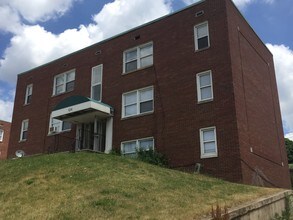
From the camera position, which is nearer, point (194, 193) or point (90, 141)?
point (194, 193)

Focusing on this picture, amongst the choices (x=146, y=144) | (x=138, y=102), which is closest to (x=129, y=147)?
(x=146, y=144)

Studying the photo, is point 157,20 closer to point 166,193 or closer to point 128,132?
point 128,132

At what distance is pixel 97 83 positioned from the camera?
24.5 meters

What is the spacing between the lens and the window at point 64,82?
26.4 metres

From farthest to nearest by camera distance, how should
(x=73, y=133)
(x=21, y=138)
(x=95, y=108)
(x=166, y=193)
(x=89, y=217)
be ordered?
(x=21, y=138) → (x=73, y=133) → (x=95, y=108) → (x=166, y=193) → (x=89, y=217)

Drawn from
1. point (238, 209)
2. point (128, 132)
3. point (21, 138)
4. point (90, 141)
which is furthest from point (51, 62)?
point (238, 209)

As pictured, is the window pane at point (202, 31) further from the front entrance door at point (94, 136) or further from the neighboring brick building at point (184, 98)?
the front entrance door at point (94, 136)

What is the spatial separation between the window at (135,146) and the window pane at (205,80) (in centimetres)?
398

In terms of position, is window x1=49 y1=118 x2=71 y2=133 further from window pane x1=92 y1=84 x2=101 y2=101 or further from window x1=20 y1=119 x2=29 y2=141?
window x1=20 y1=119 x2=29 y2=141

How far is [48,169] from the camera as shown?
14203 mm

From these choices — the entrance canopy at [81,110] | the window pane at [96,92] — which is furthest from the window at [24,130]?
the window pane at [96,92]

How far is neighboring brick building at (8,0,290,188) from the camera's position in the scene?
60.0ft

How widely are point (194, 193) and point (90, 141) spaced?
13.1m

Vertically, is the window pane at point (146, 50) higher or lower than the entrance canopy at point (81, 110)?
higher
